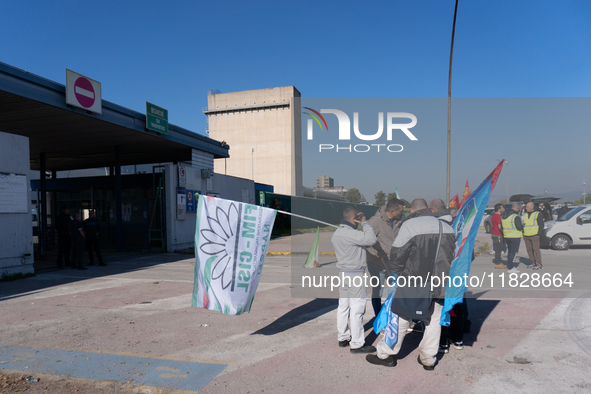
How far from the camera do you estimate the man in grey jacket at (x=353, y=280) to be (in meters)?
→ 4.60

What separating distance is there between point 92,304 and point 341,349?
5.07m

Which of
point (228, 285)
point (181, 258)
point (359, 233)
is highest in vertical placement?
point (359, 233)

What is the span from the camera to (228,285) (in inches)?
197

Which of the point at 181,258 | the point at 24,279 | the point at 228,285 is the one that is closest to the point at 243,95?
the point at 181,258

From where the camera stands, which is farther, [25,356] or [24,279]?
[24,279]

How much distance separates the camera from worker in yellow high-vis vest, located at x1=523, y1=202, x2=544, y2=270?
33.3ft

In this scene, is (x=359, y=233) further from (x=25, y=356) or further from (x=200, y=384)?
(x=25, y=356)

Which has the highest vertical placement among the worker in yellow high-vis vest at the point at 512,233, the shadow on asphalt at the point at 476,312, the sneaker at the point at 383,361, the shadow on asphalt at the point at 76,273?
the worker in yellow high-vis vest at the point at 512,233

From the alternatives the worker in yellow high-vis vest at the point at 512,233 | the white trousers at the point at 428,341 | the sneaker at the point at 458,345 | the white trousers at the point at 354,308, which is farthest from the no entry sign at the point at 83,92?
the worker in yellow high-vis vest at the point at 512,233

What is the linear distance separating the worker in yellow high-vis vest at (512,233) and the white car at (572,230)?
5785 mm

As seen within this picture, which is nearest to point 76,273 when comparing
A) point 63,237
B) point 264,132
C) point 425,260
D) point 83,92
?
point 63,237

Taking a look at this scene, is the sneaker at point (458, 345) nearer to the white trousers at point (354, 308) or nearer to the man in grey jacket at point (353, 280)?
the man in grey jacket at point (353, 280)

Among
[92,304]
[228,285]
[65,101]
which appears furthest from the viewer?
[65,101]

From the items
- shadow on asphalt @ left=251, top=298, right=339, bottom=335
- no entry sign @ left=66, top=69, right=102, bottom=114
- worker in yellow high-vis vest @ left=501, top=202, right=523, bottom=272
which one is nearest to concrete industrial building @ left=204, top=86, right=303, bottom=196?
no entry sign @ left=66, top=69, right=102, bottom=114
